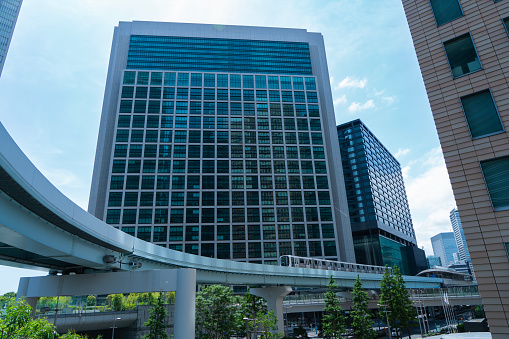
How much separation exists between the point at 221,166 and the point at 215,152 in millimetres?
4802

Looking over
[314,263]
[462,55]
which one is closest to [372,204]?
[314,263]

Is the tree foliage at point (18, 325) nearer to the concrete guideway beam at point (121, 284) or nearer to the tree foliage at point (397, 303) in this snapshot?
the concrete guideway beam at point (121, 284)

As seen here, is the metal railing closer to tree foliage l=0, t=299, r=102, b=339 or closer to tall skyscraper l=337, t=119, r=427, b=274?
tree foliage l=0, t=299, r=102, b=339

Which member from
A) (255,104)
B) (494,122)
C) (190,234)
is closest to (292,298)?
(190,234)

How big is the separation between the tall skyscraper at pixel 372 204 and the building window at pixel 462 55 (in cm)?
10832

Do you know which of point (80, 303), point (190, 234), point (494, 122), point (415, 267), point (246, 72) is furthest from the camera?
point (415, 267)

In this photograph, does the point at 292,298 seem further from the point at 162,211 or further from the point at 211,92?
the point at 211,92

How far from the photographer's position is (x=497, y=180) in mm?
13016

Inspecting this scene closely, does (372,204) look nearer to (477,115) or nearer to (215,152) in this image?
(215,152)

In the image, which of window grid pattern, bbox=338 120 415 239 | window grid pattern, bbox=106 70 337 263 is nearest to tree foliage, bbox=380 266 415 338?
window grid pattern, bbox=106 70 337 263

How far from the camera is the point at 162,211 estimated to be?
87125mm

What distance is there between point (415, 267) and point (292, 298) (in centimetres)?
9968

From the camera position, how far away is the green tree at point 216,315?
38156 mm

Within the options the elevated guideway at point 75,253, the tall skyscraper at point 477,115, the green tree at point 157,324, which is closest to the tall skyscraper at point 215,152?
the green tree at point 157,324
